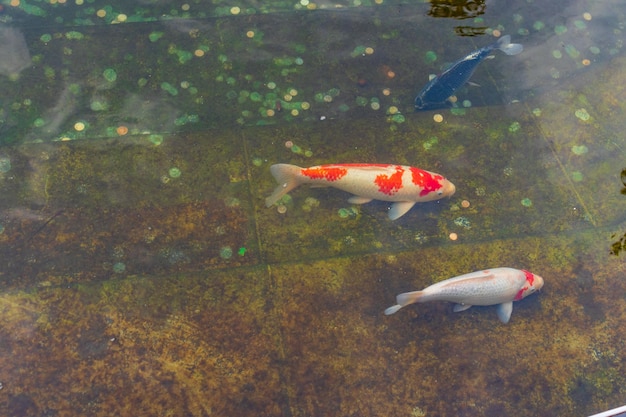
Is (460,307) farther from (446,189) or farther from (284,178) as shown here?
(284,178)

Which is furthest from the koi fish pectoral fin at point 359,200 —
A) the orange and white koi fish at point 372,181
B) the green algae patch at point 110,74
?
the green algae patch at point 110,74

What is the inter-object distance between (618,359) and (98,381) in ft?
12.2

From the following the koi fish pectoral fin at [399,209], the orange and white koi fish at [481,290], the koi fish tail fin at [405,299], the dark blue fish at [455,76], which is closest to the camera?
the koi fish tail fin at [405,299]

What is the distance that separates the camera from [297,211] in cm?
465

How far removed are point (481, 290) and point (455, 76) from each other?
1875 mm

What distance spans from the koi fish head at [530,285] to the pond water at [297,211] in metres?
0.16

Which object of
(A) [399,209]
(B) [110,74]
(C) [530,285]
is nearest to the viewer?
(C) [530,285]

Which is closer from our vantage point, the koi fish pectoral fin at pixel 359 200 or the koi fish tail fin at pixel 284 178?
the koi fish tail fin at pixel 284 178

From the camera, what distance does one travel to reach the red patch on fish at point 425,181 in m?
4.48

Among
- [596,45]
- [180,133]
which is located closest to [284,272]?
[180,133]

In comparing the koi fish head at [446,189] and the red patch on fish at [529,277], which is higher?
the koi fish head at [446,189]

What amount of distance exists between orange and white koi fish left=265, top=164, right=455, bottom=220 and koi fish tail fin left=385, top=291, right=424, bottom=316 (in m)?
0.75

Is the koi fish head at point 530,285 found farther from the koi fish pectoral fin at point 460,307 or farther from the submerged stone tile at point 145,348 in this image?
the submerged stone tile at point 145,348

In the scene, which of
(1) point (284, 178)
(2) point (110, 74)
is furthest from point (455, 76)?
(2) point (110, 74)
